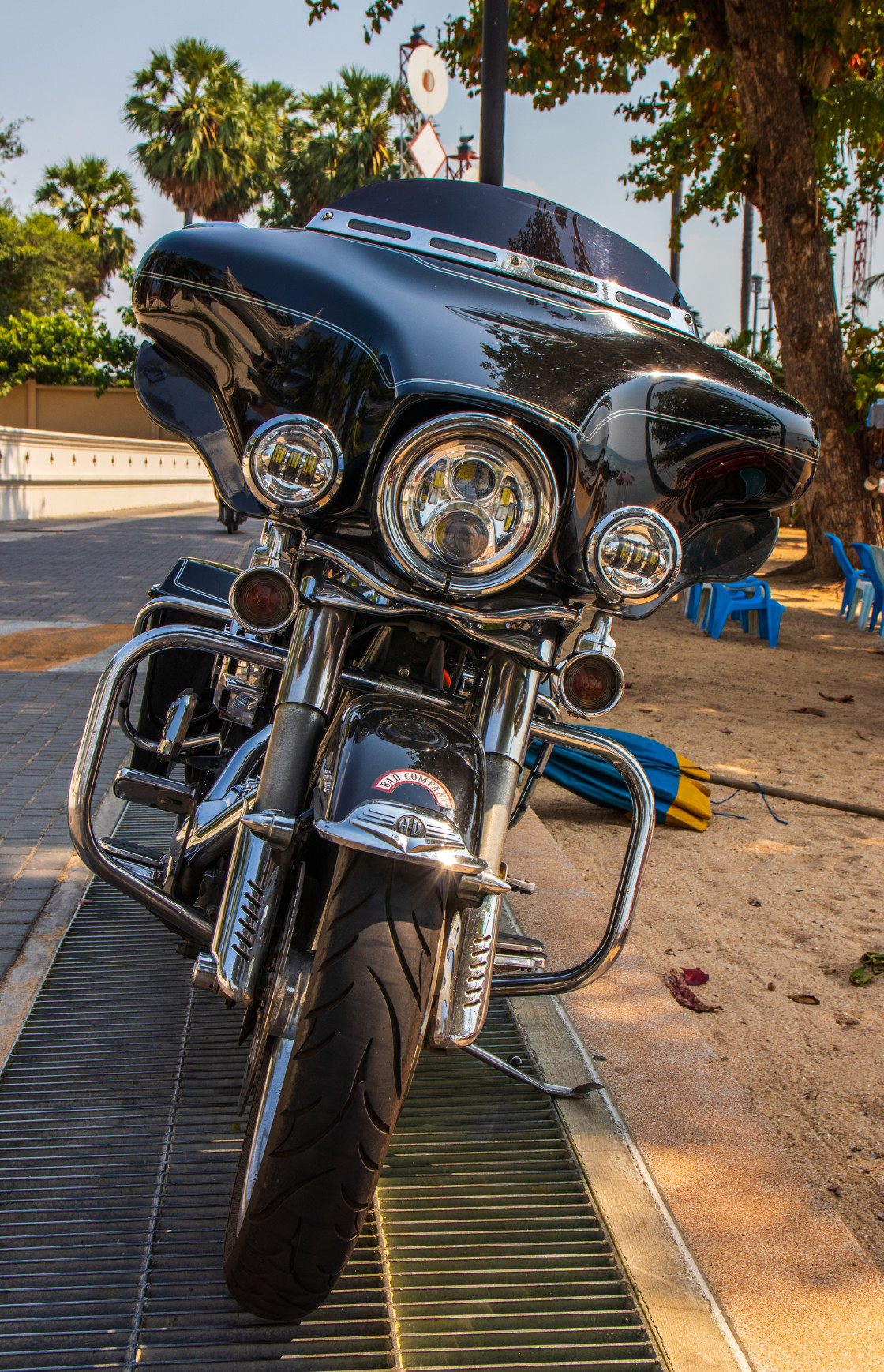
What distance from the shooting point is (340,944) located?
1.60 m

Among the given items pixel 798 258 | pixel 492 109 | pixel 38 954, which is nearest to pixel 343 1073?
pixel 38 954

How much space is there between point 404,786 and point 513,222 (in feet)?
5.43

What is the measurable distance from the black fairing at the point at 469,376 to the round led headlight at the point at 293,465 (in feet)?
0.26

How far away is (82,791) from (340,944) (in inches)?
29.3

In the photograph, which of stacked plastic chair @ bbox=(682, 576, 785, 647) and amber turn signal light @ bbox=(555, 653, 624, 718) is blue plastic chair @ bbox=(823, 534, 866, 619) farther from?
amber turn signal light @ bbox=(555, 653, 624, 718)

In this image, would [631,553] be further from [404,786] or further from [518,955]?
[518,955]

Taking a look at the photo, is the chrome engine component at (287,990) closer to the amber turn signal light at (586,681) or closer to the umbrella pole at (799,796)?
the amber turn signal light at (586,681)

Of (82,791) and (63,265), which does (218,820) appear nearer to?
(82,791)

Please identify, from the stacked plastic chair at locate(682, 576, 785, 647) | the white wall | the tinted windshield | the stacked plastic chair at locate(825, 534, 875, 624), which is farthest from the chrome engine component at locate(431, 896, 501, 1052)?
the white wall

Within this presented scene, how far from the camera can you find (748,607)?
10.3m

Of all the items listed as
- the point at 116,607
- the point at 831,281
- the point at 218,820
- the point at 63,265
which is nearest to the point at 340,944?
the point at 218,820

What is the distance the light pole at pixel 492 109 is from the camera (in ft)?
21.2

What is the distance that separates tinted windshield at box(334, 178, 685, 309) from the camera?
102 inches

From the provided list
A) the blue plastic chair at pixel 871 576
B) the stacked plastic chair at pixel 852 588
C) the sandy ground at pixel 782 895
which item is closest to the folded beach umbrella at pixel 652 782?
the sandy ground at pixel 782 895
